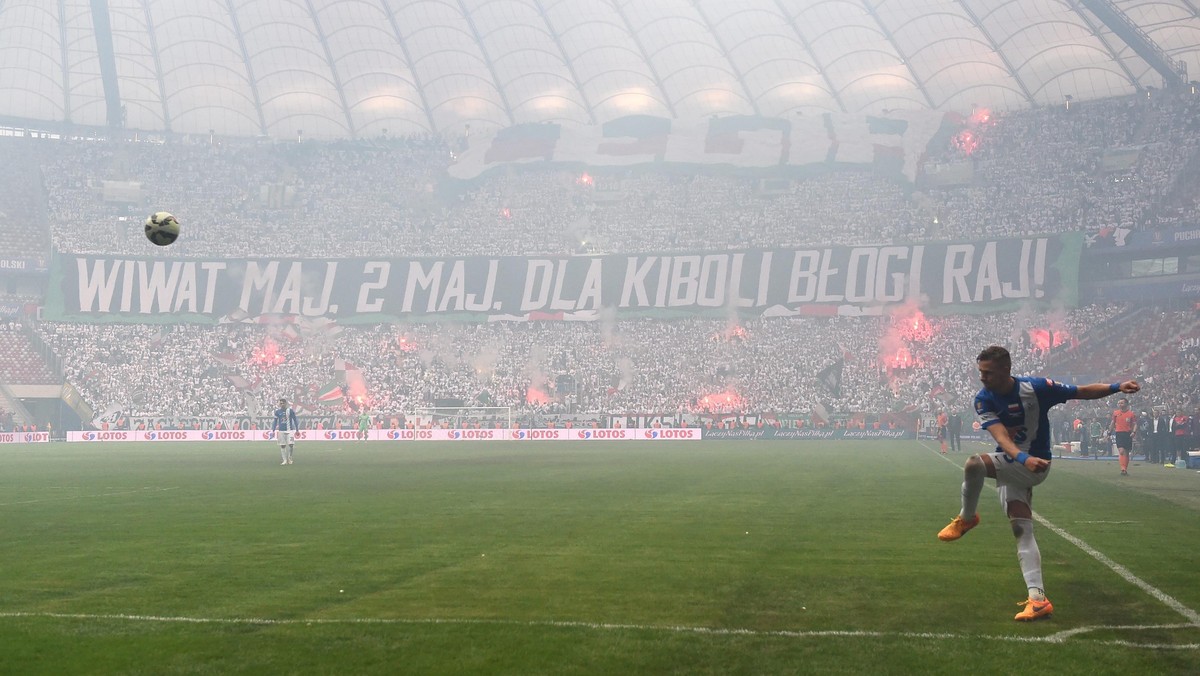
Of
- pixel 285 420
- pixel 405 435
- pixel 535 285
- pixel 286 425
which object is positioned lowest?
pixel 405 435

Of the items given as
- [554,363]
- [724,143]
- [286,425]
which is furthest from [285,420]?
[724,143]

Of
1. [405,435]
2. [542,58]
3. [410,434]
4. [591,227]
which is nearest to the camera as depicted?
[410,434]

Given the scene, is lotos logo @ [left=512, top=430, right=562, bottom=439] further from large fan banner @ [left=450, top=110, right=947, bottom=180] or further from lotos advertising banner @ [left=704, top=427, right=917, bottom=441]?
large fan banner @ [left=450, top=110, right=947, bottom=180]

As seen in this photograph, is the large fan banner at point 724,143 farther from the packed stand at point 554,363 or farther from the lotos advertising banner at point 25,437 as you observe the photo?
the lotos advertising banner at point 25,437

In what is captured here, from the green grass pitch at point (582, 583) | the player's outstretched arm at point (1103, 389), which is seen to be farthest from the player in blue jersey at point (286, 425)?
the player's outstretched arm at point (1103, 389)

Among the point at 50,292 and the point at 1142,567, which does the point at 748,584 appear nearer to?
the point at 1142,567

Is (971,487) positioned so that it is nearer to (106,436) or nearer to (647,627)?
(647,627)

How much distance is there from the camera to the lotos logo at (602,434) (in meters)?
65.0

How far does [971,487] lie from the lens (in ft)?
32.6

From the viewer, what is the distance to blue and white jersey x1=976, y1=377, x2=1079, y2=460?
9648 millimetres

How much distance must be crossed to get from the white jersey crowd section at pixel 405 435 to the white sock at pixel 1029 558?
53633 millimetres

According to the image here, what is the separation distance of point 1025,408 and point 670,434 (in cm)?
5493

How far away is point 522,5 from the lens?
2847 inches

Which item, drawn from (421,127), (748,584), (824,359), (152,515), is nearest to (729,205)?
(824,359)
